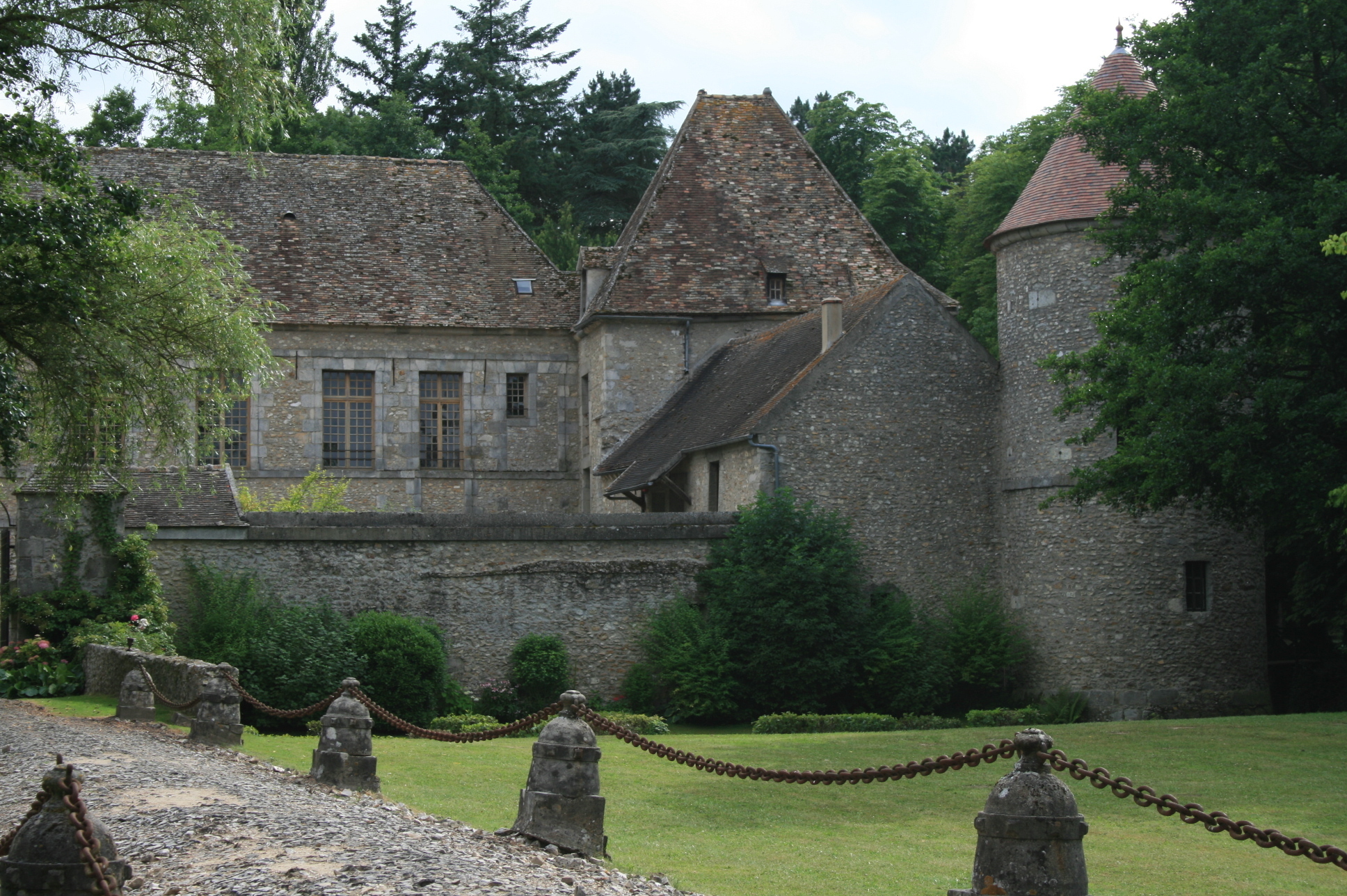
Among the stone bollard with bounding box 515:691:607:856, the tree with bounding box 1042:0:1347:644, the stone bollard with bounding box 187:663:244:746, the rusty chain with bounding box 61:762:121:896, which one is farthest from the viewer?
the tree with bounding box 1042:0:1347:644

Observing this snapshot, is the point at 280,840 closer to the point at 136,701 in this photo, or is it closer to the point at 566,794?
the point at 566,794

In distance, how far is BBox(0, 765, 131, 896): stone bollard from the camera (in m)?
5.32

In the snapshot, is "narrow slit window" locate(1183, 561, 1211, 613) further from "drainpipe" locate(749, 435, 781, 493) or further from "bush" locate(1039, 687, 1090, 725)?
"drainpipe" locate(749, 435, 781, 493)

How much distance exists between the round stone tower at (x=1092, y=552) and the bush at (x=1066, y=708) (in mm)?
117

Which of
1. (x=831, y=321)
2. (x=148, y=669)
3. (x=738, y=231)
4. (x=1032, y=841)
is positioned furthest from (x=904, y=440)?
(x=1032, y=841)

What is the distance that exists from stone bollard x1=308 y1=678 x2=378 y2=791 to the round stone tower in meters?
13.9

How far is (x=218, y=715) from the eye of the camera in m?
12.6

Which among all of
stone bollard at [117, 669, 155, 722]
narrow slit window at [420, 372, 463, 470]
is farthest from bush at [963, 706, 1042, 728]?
narrow slit window at [420, 372, 463, 470]

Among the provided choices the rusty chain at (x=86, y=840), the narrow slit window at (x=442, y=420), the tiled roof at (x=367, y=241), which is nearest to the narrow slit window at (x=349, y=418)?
the narrow slit window at (x=442, y=420)

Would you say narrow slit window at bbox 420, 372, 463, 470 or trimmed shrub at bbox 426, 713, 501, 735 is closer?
trimmed shrub at bbox 426, 713, 501, 735

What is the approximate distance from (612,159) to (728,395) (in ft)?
72.1

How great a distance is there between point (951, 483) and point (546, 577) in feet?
22.0

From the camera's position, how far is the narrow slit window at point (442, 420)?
96.2ft

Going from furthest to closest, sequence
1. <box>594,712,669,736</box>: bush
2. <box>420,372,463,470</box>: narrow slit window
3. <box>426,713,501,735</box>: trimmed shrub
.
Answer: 1. <box>420,372,463,470</box>: narrow slit window
2. <box>594,712,669,736</box>: bush
3. <box>426,713,501,735</box>: trimmed shrub
